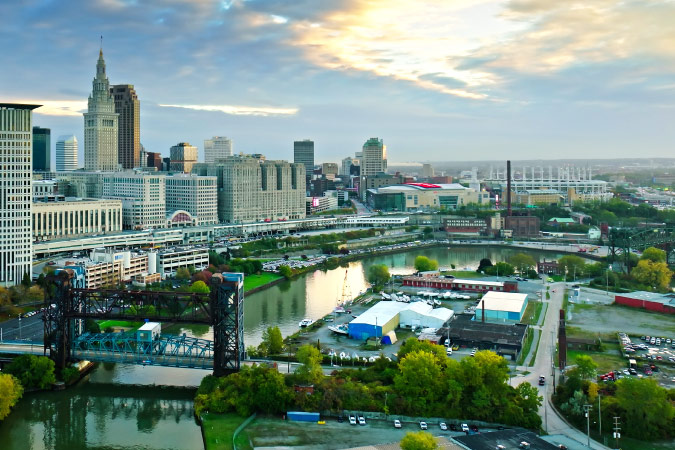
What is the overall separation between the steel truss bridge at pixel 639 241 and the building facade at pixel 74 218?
22.4m

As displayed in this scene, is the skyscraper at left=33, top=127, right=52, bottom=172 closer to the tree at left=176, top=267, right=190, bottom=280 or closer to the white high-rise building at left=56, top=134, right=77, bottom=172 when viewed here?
the white high-rise building at left=56, top=134, right=77, bottom=172

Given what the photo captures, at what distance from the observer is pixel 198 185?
39.8m

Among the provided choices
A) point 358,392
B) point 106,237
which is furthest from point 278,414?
point 106,237

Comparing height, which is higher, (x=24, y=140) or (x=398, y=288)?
(x=24, y=140)

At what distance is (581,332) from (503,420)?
23.4 ft

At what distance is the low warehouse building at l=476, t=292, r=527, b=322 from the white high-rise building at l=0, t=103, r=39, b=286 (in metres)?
14.4

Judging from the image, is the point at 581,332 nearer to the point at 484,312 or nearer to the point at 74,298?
the point at 484,312

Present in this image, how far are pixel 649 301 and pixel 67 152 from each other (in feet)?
180

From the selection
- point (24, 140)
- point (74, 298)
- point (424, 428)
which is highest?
point (24, 140)

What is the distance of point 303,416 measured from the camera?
1189cm

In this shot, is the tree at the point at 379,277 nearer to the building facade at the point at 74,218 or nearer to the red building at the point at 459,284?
the red building at the point at 459,284

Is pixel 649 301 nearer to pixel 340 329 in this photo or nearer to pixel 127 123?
pixel 340 329

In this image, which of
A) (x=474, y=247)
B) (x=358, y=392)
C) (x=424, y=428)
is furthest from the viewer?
(x=474, y=247)

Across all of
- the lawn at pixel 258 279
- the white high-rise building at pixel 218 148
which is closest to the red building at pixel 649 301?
the lawn at pixel 258 279
